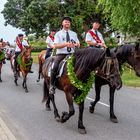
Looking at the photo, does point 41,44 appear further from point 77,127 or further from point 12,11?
point 77,127

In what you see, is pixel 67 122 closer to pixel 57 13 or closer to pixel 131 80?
pixel 131 80

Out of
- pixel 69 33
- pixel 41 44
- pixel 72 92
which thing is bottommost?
pixel 41 44

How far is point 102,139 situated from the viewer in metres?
9.05

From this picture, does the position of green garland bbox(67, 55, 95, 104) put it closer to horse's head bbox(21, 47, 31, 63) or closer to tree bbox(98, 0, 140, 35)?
horse's head bbox(21, 47, 31, 63)

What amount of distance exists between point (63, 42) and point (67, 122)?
193cm

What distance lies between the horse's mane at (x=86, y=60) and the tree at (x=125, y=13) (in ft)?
48.1

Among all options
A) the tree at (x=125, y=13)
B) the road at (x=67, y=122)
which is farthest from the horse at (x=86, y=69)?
the tree at (x=125, y=13)

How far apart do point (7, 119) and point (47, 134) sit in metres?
2.18

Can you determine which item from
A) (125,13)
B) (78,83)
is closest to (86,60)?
(78,83)

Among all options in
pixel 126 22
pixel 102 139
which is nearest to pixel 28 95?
pixel 102 139

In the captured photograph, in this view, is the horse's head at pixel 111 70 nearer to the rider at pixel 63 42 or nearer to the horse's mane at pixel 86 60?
the horse's mane at pixel 86 60

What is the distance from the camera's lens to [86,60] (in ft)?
31.9

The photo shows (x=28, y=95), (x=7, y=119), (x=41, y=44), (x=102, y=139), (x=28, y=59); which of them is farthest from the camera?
(x=41, y=44)

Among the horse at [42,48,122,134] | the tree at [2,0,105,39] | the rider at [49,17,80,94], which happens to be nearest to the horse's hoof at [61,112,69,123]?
the horse at [42,48,122,134]
